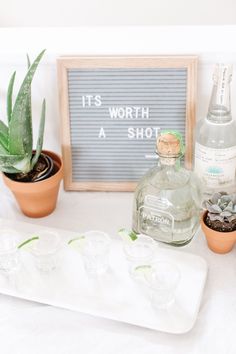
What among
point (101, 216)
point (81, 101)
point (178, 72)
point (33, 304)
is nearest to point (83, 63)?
point (81, 101)

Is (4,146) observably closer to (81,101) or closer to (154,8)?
(81,101)

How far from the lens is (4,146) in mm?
890

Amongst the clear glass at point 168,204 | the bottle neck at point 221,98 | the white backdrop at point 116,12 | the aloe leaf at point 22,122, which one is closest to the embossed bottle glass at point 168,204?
the clear glass at point 168,204

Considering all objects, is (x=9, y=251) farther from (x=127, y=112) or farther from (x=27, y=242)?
(x=127, y=112)

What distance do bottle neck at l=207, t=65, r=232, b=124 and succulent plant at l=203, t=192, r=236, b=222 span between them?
0.45ft

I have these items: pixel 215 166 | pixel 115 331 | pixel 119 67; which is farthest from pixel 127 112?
pixel 115 331

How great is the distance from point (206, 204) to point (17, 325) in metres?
0.35

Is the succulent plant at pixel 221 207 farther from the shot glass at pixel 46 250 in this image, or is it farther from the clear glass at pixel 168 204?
the shot glass at pixel 46 250

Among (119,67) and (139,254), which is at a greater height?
(119,67)

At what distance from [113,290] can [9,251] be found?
17 cm

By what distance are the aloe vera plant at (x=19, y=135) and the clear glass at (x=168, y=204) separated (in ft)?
0.66

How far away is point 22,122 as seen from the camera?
0.85 metres

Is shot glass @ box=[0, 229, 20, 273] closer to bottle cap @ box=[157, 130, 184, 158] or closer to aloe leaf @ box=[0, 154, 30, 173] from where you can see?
aloe leaf @ box=[0, 154, 30, 173]

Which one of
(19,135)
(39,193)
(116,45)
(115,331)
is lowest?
(115,331)
